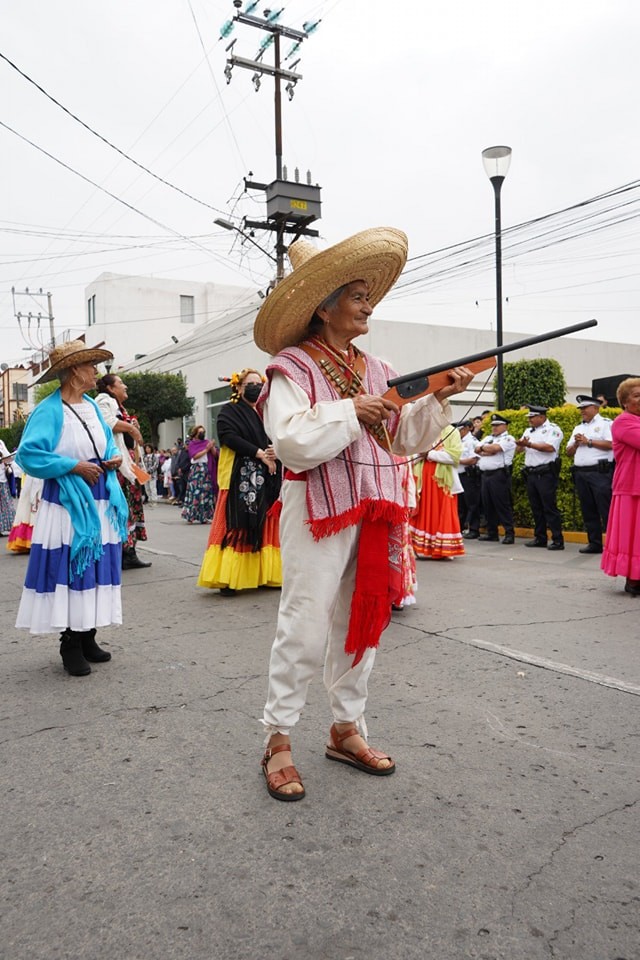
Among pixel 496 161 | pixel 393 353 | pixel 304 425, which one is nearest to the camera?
pixel 304 425

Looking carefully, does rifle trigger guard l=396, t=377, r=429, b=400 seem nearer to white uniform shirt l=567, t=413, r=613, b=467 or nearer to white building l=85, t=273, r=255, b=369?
white uniform shirt l=567, t=413, r=613, b=467

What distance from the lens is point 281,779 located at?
2607 mm

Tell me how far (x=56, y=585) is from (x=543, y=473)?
7.35 metres

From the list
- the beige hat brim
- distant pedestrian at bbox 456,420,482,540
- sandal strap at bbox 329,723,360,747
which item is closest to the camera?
sandal strap at bbox 329,723,360,747

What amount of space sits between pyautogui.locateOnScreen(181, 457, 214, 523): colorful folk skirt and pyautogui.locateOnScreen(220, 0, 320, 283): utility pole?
7963 mm

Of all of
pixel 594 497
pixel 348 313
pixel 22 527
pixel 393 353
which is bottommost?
→ pixel 22 527

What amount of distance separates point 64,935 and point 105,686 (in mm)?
2116

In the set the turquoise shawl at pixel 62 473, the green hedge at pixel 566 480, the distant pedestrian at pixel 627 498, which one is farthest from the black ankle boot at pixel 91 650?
the green hedge at pixel 566 480

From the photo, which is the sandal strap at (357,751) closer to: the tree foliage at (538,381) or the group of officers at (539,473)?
the group of officers at (539,473)

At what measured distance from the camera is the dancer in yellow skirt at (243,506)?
6.32m

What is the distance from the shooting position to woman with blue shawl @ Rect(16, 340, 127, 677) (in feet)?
13.6

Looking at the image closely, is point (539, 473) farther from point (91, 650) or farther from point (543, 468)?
point (91, 650)

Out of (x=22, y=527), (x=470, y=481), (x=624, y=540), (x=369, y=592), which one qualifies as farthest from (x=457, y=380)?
(x=470, y=481)

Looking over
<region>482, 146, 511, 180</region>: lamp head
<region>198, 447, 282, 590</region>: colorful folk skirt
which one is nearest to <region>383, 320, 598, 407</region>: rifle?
<region>198, 447, 282, 590</region>: colorful folk skirt
